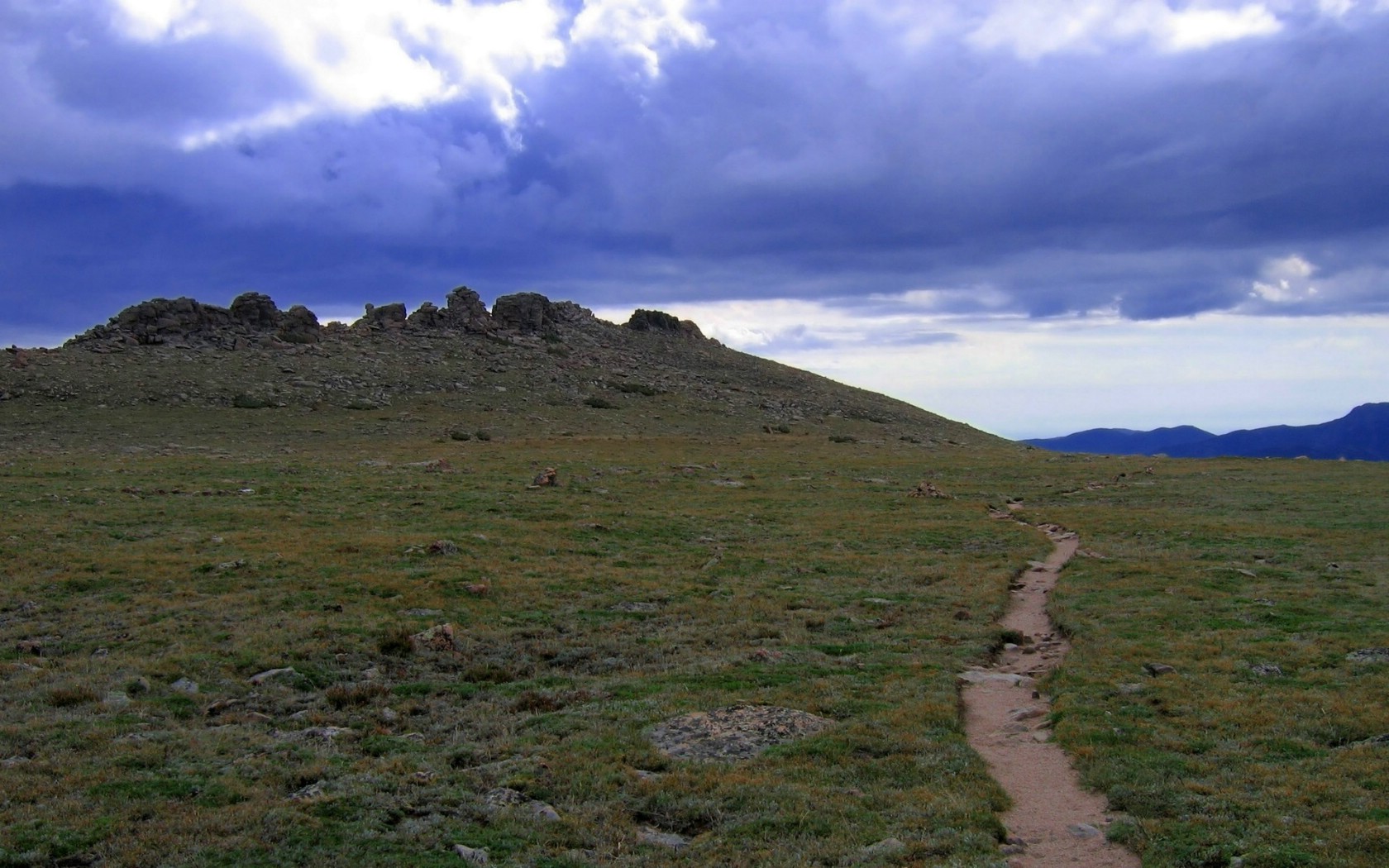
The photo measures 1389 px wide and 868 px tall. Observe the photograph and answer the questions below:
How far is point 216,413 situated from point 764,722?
204 feet

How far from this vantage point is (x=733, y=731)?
13867mm

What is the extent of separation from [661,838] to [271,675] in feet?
30.0

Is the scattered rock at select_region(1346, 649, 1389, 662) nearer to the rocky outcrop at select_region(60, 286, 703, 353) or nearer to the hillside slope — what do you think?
the hillside slope

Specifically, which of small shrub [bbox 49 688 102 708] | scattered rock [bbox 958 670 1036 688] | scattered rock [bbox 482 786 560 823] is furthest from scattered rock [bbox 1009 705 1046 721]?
small shrub [bbox 49 688 102 708]

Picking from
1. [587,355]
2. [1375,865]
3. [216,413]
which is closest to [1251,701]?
[1375,865]

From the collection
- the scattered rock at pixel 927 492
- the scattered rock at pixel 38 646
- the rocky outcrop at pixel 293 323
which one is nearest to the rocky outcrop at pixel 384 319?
the rocky outcrop at pixel 293 323

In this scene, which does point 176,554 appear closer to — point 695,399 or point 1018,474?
point 1018,474

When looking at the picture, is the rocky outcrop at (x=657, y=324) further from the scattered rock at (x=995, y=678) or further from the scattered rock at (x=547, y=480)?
the scattered rock at (x=995, y=678)

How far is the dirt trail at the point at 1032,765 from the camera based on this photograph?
10195 mm

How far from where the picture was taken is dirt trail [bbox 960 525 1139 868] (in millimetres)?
10195

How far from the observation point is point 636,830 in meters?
10.6

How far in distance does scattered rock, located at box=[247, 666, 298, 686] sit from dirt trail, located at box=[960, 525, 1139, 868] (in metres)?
11.8

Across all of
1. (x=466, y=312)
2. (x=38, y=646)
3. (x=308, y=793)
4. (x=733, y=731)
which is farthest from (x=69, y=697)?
(x=466, y=312)

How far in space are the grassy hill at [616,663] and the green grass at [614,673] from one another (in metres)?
0.08
